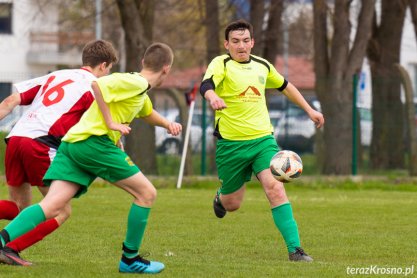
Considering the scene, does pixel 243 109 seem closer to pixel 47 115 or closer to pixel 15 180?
pixel 47 115

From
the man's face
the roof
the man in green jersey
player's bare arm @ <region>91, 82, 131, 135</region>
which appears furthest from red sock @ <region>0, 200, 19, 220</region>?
the roof

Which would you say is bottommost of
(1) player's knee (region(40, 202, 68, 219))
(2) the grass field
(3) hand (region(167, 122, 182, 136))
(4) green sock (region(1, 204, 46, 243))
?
(2) the grass field

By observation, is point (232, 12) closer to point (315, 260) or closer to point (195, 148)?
point (195, 148)

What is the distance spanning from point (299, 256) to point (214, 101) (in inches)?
59.0

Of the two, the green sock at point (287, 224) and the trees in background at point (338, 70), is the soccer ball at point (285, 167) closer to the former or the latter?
the green sock at point (287, 224)

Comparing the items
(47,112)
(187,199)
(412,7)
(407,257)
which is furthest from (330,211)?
(412,7)

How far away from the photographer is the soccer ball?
8891 millimetres

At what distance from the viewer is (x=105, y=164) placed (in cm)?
757

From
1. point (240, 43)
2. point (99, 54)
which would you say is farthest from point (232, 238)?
point (99, 54)

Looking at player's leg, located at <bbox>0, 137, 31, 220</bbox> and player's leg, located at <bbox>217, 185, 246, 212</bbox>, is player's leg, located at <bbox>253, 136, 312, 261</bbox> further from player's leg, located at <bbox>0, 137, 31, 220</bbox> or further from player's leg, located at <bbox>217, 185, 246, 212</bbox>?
player's leg, located at <bbox>0, 137, 31, 220</bbox>

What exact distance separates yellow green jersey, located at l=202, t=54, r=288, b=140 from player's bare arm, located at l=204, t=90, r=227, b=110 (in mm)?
635

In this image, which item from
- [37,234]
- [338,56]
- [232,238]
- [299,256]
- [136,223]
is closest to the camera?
[136,223]

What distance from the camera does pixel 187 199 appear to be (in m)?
15.6

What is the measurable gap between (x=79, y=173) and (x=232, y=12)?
18.9m
